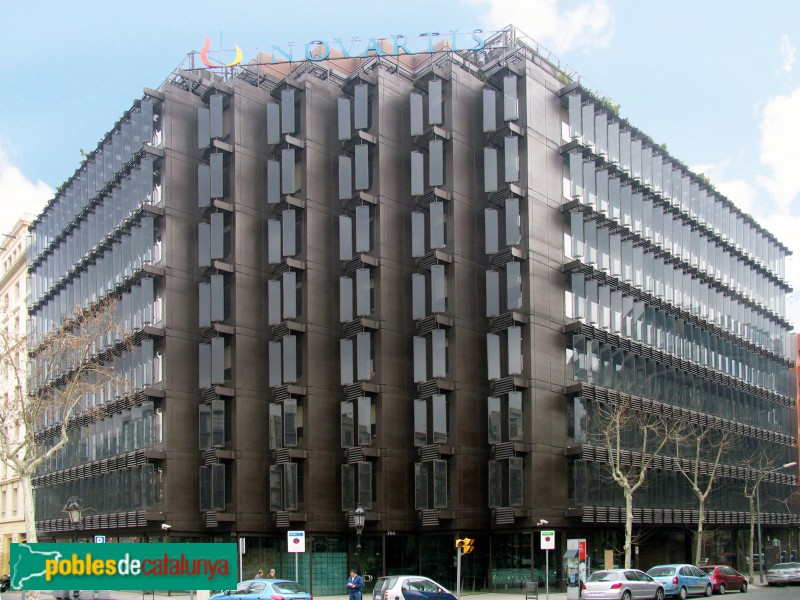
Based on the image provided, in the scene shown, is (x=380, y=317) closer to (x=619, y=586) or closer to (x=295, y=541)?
(x=619, y=586)

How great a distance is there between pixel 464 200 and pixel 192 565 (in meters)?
41.0

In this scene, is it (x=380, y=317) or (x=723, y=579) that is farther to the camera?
(x=380, y=317)

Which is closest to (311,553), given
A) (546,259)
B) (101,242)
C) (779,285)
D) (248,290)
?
(248,290)

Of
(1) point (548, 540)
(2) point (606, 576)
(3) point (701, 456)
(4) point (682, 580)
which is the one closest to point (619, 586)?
(2) point (606, 576)

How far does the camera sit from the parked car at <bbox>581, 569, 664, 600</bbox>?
42.7m

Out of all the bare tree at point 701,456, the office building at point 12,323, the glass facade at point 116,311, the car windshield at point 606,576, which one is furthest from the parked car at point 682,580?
the office building at point 12,323

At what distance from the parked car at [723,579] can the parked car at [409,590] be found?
64.2ft

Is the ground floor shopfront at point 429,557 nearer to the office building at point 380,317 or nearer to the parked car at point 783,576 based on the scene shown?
the office building at point 380,317

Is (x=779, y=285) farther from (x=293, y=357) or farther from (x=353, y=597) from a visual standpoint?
(x=353, y=597)

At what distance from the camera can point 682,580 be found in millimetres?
48125

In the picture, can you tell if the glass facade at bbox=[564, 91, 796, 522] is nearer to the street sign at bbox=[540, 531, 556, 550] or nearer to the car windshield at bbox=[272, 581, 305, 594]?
the street sign at bbox=[540, 531, 556, 550]

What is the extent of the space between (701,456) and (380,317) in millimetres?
24135
